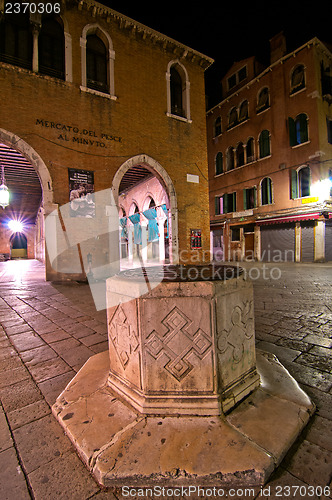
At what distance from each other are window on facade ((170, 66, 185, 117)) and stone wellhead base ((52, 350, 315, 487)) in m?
12.2

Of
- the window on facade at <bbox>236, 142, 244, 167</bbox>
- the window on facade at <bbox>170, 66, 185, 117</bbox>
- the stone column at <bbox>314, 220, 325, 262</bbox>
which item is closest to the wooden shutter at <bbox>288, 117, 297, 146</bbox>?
the window on facade at <bbox>236, 142, 244, 167</bbox>

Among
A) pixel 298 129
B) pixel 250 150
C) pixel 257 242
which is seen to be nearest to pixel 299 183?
pixel 298 129

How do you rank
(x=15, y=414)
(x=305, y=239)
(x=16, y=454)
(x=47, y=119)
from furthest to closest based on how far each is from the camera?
1. (x=305, y=239)
2. (x=47, y=119)
3. (x=15, y=414)
4. (x=16, y=454)

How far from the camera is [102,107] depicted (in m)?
9.09

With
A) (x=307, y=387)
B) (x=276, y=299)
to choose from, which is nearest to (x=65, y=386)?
(x=307, y=387)

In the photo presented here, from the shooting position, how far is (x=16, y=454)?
1356 millimetres

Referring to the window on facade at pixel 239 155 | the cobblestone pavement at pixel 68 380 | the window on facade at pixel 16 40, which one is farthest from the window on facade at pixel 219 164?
the cobblestone pavement at pixel 68 380

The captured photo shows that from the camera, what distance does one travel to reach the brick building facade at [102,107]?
7914 mm

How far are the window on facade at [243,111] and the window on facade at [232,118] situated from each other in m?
0.49

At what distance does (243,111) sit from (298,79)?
12.5ft

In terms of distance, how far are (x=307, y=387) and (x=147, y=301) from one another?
1.56m

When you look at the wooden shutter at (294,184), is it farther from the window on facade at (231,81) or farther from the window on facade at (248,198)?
the window on facade at (231,81)

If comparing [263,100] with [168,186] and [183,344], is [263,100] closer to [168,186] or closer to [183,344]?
[168,186]

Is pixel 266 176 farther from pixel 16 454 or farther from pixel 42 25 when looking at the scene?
pixel 16 454
